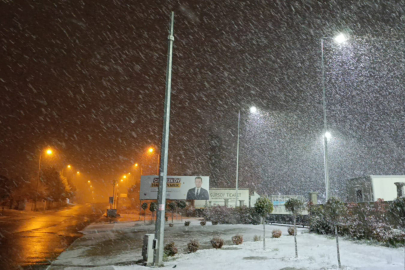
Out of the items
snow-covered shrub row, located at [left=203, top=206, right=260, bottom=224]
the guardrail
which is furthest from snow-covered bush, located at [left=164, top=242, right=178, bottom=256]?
snow-covered shrub row, located at [left=203, top=206, right=260, bottom=224]

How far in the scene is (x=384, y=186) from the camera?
26.7 m

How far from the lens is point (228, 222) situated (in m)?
34.2

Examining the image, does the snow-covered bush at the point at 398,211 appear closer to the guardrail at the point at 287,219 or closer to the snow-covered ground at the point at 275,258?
the snow-covered ground at the point at 275,258

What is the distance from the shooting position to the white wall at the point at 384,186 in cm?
2628

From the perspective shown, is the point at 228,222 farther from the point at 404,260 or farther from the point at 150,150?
the point at 404,260

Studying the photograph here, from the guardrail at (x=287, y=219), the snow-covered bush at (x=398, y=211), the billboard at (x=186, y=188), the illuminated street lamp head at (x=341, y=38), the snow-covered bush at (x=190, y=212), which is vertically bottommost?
the snow-covered bush at (x=190, y=212)

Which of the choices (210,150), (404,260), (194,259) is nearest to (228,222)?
(194,259)

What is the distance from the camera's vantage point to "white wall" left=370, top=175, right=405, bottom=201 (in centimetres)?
2628

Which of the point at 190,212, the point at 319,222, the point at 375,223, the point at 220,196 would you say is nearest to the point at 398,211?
the point at 375,223

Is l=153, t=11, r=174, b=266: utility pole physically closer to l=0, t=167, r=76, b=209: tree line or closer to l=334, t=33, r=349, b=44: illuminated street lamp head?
l=334, t=33, r=349, b=44: illuminated street lamp head

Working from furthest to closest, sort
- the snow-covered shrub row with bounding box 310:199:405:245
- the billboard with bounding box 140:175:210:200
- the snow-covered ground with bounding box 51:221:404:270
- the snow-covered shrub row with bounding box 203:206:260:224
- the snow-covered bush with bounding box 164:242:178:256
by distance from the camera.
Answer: the billboard with bounding box 140:175:210:200 < the snow-covered shrub row with bounding box 203:206:260:224 < the snow-covered shrub row with bounding box 310:199:405:245 < the snow-covered bush with bounding box 164:242:178:256 < the snow-covered ground with bounding box 51:221:404:270

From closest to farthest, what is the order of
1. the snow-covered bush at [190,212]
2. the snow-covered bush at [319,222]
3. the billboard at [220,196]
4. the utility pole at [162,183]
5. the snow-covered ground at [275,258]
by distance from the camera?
the snow-covered ground at [275,258] → the utility pole at [162,183] → the snow-covered bush at [319,222] → the snow-covered bush at [190,212] → the billboard at [220,196]

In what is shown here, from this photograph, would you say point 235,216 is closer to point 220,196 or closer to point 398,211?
point 220,196

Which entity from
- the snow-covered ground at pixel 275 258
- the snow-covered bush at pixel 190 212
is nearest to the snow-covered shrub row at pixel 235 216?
the snow-covered bush at pixel 190 212
